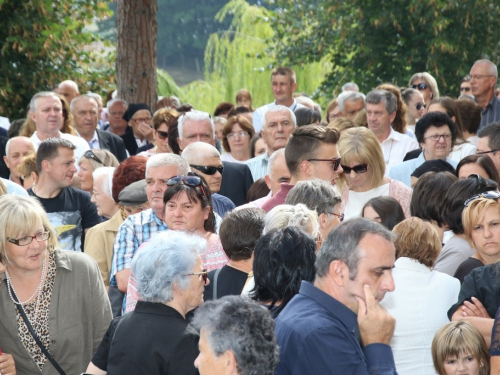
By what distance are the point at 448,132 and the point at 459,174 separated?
1.34m

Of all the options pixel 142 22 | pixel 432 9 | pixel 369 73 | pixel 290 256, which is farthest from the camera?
pixel 369 73

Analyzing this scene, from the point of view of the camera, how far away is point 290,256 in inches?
167

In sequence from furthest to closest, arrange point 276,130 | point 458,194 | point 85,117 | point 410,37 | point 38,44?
point 410,37 < point 38,44 < point 85,117 < point 276,130 < point 458,194

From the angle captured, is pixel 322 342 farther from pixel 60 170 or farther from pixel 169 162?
pixel 60 170

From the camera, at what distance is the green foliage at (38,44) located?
614 inches

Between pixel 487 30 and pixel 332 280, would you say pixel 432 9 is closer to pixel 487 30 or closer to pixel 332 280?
pixel 487 30

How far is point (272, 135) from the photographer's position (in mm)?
9008

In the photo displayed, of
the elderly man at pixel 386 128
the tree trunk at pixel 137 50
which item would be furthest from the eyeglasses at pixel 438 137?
the tree trunk at pixel 137 50

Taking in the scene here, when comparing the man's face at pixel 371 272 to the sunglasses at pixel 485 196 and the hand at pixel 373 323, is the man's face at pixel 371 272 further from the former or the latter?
the sunglasses at pixel 485 196

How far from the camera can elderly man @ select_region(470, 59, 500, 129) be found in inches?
441

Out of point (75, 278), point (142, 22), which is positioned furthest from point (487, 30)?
point (75, 278)

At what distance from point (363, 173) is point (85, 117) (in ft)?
17.3

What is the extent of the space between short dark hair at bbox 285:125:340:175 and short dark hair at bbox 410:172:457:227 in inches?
28.3

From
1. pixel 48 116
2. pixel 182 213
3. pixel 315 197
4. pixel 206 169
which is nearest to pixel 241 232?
pixel 315 197
